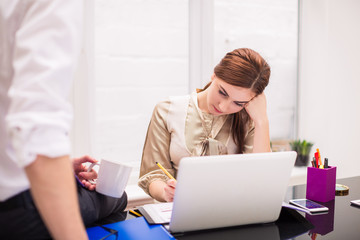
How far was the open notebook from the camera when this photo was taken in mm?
905

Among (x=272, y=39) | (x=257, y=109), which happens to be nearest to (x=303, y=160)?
(x=272, y=39)

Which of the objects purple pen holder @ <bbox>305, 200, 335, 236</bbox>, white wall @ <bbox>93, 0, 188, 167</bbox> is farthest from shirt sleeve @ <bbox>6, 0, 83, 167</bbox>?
white wall @ <bbox>93, 0, 188, 167</bbox>

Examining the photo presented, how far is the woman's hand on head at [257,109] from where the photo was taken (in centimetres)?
167

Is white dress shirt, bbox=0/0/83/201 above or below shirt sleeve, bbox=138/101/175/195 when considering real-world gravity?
above

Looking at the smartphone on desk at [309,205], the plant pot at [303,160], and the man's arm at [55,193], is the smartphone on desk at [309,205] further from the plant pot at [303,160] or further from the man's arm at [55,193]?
the plant pot at [303,160]

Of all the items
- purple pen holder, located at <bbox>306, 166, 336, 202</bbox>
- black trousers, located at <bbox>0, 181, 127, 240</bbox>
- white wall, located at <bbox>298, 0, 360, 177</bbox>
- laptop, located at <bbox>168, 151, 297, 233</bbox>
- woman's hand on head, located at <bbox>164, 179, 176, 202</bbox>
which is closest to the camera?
black trousers, located at <bbox>0, 181, 127, 240</bbox>

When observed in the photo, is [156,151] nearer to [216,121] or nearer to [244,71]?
[216,121]

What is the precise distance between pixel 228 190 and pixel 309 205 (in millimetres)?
443

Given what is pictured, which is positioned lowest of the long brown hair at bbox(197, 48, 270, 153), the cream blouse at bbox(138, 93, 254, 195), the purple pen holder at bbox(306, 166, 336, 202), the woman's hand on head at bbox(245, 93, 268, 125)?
the purple pen holder at bbox(306, 166, 336, 202)

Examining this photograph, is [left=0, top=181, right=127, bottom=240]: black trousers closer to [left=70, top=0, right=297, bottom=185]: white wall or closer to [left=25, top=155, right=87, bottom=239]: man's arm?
[left=25, top=155, right=87, bottom=239]: man's arm

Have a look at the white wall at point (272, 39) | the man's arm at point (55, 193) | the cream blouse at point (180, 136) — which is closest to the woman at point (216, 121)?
the cream blouse at point (180, 136)

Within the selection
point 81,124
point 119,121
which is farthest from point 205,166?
point 119,121

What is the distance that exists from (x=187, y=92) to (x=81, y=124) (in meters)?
0.85

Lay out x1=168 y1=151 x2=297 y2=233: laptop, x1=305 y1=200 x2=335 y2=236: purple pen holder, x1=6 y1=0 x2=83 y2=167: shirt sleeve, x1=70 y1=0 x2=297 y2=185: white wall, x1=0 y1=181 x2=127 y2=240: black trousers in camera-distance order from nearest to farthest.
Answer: x1=6 y1=0 x2=83 y2=167: shirt sleeve < x1=0 y1=181 x2=127 y2=240: black trousers < x1=168 y1=151 x2=297 y2=233: laptop < x1=305 y1=200 x2=335 y2=236: purple pen holder < x1=70 y1=0 x2=297 y2=185: white wall
